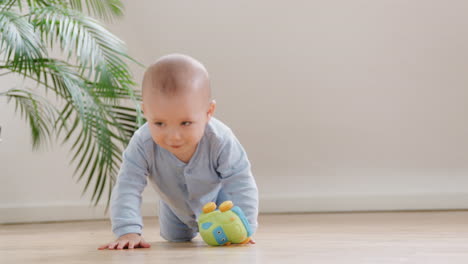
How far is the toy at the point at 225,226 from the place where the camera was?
1.78m

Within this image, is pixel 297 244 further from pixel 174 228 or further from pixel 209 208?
pixel 174 228

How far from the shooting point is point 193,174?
1.95 m

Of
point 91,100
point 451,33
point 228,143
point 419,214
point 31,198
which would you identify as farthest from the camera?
point 31,198

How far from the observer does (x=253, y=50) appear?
3.82 meters

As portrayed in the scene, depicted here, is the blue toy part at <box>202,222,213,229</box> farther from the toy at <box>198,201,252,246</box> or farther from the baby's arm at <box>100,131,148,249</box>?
the baby's arm at <box>100,131,148,249</box>

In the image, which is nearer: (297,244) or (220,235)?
(220,235)

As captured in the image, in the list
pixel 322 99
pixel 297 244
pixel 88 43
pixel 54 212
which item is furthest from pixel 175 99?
pixel 54 212

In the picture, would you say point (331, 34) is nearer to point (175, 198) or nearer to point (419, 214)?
point (419, 214)

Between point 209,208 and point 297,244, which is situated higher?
point 209,208

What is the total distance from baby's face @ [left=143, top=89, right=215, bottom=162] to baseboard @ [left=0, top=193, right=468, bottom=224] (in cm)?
195

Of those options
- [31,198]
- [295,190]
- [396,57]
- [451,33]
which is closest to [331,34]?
[396,57]

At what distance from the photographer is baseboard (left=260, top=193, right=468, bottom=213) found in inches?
143

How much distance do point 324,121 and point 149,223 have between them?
Answer: 1060mm

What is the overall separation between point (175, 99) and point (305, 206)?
2218 millimetres
